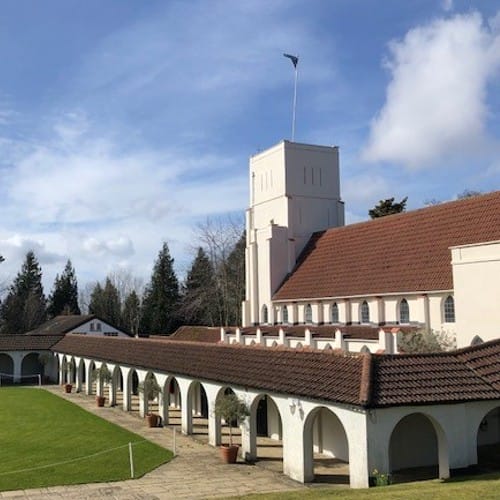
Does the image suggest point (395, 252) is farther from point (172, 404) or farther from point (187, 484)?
point (187, 484)

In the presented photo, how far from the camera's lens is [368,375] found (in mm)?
16750

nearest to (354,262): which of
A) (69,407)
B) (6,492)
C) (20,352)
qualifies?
(69,407)

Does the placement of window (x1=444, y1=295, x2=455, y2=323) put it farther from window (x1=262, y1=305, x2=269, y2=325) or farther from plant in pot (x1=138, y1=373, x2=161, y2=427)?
window (x1=262, y1=305, x2=269, y2=325)

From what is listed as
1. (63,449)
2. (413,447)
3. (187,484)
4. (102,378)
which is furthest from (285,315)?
(187,484)

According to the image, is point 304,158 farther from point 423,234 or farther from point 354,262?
point 423,234

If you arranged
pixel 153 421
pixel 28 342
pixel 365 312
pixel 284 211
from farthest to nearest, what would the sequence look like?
pixel 28 342 → pixel 284 211 → pixel 365 312 → pixel 153 421

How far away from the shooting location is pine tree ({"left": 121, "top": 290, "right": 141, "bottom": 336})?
89625 millimetres

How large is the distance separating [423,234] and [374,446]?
2138cm

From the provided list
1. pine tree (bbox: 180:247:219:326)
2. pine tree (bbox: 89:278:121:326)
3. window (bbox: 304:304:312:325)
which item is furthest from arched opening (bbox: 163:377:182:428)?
pine tree (bbox: 89:278:121:326)

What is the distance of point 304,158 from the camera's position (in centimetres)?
5009

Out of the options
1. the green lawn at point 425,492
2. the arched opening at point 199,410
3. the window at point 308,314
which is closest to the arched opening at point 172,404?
the arched opening at point 199,410

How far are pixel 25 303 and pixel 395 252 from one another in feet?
218

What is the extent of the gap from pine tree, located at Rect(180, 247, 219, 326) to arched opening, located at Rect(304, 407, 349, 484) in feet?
143

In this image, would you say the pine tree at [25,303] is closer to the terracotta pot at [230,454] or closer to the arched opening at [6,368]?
the arched opening at [6,368]
